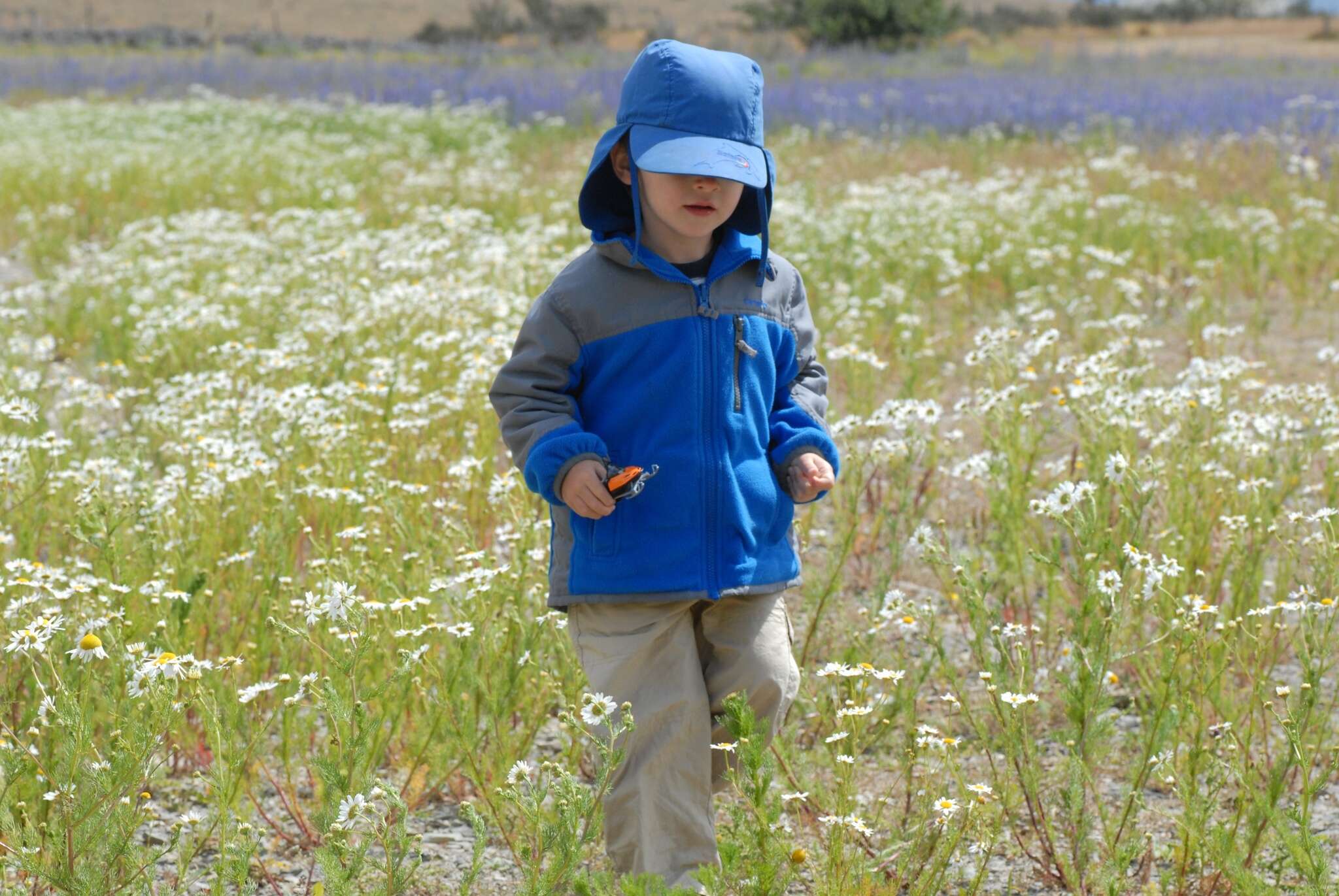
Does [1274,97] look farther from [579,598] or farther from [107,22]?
[107,22]

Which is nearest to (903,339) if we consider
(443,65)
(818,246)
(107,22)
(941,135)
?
(818,246)

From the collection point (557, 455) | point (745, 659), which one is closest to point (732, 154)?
point (557, 455)

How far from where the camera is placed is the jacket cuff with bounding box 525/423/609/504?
249 centimetres

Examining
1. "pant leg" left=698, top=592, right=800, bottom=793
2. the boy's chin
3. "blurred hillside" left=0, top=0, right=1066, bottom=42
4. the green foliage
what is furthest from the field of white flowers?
"blurred hillside" left=0, top=0, right=1066, bottom=42

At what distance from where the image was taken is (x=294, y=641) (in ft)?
10.3

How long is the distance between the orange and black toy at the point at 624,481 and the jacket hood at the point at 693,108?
1.43 ft

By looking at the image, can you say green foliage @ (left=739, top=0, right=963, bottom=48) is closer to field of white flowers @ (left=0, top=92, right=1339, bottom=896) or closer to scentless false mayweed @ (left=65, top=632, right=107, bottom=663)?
field of white flowers @ (left=0, top=92, right=1339, bottom=896)

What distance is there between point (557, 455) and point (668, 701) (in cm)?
50

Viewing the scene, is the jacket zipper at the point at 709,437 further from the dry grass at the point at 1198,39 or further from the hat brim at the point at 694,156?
the dry grass at the point at 1198,39

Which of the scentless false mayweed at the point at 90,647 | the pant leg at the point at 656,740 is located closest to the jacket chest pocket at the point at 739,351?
the pant leg at the point at 656,740

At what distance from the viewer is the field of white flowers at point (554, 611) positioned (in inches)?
99.1

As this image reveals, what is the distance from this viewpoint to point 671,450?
2619mm

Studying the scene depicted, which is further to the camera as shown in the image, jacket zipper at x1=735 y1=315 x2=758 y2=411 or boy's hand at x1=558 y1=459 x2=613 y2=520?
jacket zipper at x1=735 y1=315 x2=758 y2=411

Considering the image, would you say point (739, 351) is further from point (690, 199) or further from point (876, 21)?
point (876, 21)
